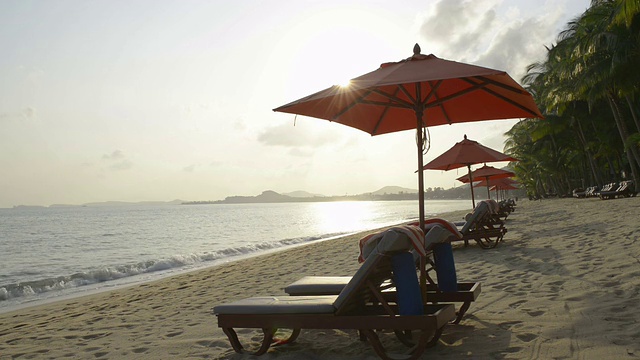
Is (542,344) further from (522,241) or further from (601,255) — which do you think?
(522,241)

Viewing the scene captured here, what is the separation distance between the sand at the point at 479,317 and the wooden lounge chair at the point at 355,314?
0.30 m

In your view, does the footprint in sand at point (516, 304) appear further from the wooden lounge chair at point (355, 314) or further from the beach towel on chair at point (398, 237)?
the beach towel on chair at point (398, 237)

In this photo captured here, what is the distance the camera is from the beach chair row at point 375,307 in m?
3.33

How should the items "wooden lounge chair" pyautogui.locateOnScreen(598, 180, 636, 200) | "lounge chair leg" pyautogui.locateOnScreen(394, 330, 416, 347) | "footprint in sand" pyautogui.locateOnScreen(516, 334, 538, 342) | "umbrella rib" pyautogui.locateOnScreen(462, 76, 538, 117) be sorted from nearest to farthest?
"footprint in sand" pyautogui.locateOnScreen(516, 334, 538, 342), "lounge chair leg" pyautogui.locateOnScreen(394, 330, 416, 347), "umbrella rib" pyautogui.locateOnScreen(462, 76, 538, 117), "wooden lounge chair" pyautogui.locateOnScreen(598, 180, 636, 200)

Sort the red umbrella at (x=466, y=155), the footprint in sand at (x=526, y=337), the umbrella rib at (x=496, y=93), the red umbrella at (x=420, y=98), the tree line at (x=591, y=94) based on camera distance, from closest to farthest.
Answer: the red umbrella at (x=420, y=98) → the footprint in sand at (x=526, y=337) → the umbrella rib at (x=496, y=93) → the red umbrella at (x=466, y=155) → the tree line at (x=591, y=94)

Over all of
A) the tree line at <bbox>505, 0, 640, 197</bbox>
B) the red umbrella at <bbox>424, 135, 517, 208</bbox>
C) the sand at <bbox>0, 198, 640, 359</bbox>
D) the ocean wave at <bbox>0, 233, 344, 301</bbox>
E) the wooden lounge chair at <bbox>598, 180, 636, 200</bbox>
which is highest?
the tree line at <bbox>505, 0, 640, 197</bbox>

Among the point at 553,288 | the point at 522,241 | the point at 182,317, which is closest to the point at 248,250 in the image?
the point at 522,241

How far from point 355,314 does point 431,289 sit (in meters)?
1.06

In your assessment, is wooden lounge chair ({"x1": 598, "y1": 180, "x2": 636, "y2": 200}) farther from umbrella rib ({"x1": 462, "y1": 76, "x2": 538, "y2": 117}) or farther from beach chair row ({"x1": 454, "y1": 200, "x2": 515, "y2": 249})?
umbrella rib ({"x1": 462, "y1": 76, "x2": 538, "y2": 117})

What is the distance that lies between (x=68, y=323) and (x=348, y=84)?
5640 mm

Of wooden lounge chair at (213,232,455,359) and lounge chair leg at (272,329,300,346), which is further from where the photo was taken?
lounge chair leg at (272,329,300,346)

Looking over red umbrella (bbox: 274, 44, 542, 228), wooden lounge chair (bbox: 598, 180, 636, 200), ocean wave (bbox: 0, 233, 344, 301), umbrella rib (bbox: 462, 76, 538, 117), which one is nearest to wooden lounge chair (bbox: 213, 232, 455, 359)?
red umbrella (bbox: 274, 44, 542, 228)

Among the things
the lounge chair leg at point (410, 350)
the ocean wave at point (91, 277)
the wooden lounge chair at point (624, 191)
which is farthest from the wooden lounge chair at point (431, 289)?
the wooden lounge chair at point (624, 191)

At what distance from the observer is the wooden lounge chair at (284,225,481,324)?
4160 mm
